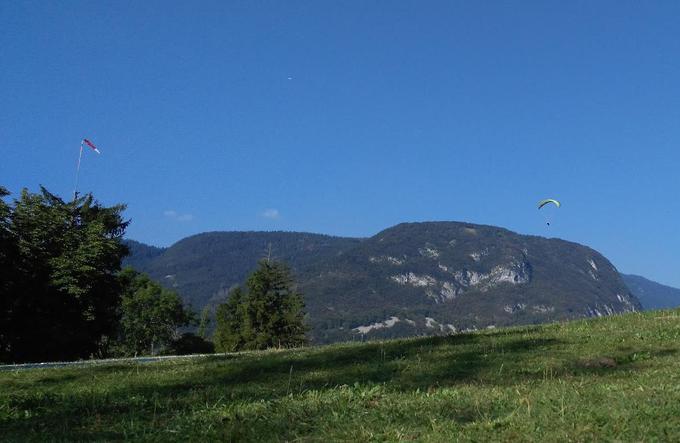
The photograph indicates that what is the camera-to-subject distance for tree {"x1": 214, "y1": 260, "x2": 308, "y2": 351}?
284 feet

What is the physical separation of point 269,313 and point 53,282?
38.0 m

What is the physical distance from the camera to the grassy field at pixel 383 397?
7.57 meters

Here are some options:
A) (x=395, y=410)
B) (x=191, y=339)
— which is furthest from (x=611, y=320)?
(x=191, y=339)

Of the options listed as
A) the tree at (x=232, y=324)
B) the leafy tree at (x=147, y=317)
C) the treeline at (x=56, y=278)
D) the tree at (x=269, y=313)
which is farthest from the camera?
the leafy tree at (x=147, y=317)

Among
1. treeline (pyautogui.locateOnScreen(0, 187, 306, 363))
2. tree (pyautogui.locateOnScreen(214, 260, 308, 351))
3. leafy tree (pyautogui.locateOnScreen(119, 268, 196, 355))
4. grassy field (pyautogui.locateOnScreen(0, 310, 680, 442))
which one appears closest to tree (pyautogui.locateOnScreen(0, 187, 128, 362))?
treeline (pyautogui.locateOnScreen(0, 187, 306, 363))

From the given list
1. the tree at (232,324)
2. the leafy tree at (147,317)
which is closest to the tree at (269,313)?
the tree at (232,324)

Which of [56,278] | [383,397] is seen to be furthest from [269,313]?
[383,397]

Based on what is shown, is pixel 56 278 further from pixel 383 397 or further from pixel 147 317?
pixel 147 317

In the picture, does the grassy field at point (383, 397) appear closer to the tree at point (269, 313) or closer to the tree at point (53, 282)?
the tree at point (53, 282)

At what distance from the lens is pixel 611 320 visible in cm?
2547

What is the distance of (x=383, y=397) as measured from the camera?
973cm

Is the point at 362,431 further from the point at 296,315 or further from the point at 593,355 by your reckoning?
the point at 296,315

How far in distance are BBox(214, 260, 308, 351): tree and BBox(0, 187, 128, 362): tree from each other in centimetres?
2816

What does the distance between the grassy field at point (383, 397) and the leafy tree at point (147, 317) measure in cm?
9050
